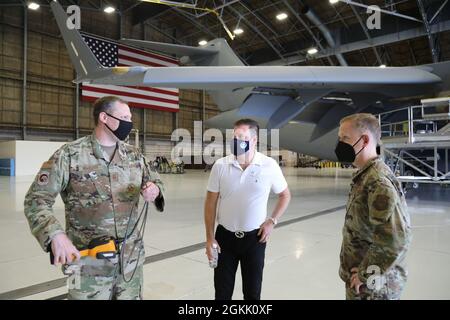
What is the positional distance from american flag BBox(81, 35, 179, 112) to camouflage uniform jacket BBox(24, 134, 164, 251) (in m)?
22.2

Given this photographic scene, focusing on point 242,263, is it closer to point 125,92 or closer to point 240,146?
point 240,146

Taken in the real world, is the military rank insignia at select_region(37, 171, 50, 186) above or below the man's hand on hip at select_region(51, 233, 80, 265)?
above

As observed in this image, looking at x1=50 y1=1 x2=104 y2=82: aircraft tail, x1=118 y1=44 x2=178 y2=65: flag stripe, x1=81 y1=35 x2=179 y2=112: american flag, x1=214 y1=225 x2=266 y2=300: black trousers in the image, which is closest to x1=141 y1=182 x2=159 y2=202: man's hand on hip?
x1=214 y1=225 x2=266 y2=300: black trousers

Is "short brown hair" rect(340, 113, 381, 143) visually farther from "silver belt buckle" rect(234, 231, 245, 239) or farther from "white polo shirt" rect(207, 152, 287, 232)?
"silver belt buckle" rect(234, 231, 245, 239)

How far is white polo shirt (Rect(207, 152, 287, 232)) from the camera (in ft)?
8.63

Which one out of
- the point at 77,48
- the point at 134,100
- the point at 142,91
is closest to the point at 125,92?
the point at 134,100

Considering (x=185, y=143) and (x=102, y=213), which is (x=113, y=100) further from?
(x=185, y=143)

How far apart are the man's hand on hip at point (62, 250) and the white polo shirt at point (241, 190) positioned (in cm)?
119

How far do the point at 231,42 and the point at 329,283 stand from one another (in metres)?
28.0

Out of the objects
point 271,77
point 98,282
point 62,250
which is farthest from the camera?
point 271,77

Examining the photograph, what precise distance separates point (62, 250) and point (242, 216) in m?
1.31

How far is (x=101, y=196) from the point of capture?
2.16 m

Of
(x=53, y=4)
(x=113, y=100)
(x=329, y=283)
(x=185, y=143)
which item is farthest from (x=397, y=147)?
(x=185, y=143)
